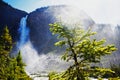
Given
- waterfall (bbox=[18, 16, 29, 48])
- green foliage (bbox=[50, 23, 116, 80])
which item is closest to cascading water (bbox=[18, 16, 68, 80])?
waterfall (bbox=[18, 16, 29, 48])

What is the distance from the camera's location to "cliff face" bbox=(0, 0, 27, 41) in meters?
148

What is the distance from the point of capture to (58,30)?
33.3 ft

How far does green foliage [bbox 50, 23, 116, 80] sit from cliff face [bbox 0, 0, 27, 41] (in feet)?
444

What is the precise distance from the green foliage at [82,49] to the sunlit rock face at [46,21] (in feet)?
401

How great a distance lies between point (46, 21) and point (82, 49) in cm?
14978

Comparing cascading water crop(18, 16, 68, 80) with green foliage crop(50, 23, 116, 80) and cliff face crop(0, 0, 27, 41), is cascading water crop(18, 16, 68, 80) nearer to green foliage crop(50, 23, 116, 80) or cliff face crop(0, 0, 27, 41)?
cliff face crop(0, 0, 27, 41)

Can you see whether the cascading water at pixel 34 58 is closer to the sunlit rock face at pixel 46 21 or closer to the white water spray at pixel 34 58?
the white water spray at pixel 34 58

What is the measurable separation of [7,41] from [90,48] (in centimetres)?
3143

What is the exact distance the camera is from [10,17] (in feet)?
519

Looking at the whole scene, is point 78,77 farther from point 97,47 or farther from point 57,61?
point 57,61

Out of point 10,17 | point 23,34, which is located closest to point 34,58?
point 23,34

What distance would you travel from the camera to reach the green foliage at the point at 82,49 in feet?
31.4

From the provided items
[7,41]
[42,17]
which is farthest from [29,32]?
[7,41]

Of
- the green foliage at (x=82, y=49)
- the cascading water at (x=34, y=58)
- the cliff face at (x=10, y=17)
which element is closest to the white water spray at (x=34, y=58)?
the cascading water at (x=34, y=58)
